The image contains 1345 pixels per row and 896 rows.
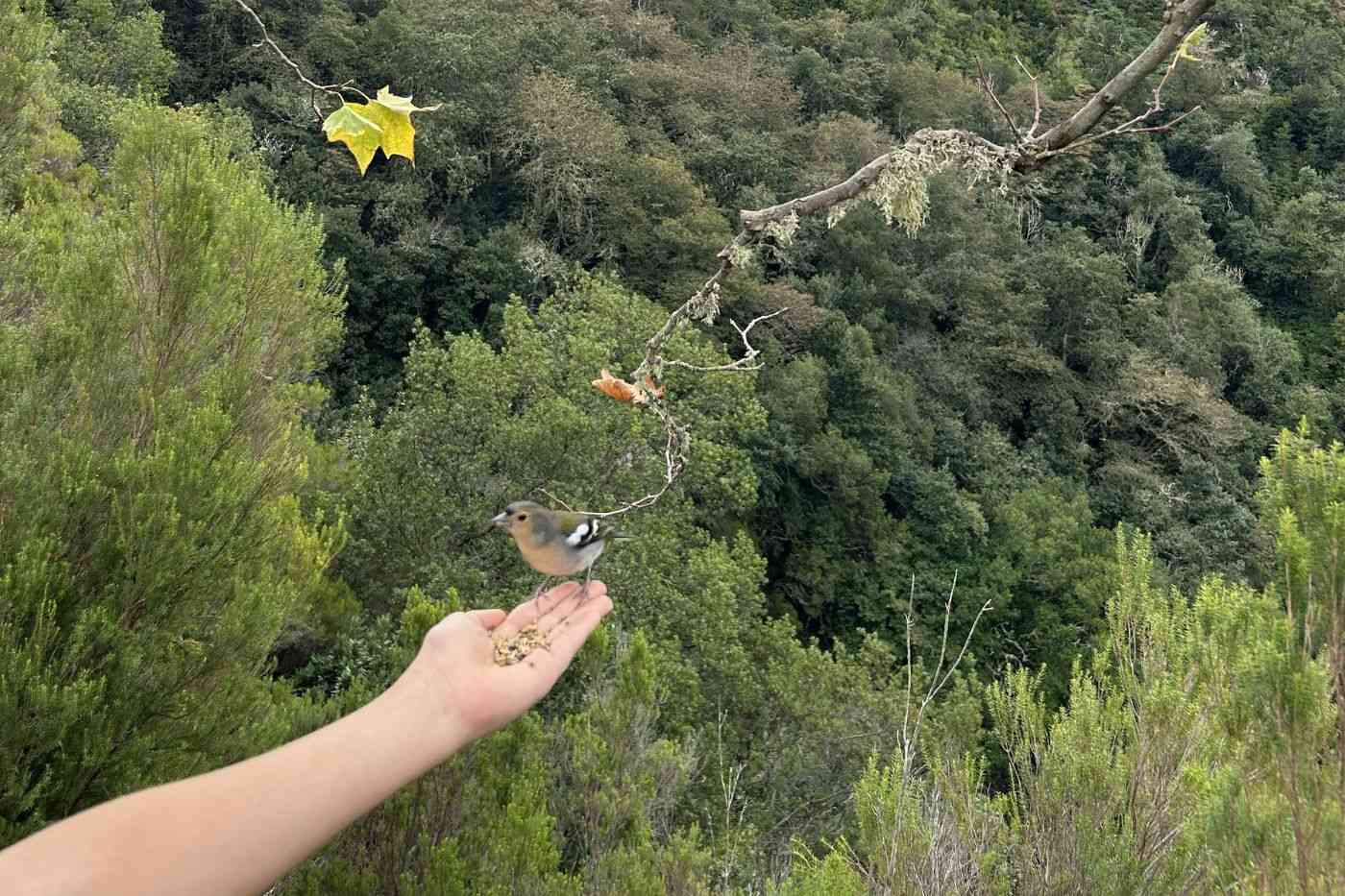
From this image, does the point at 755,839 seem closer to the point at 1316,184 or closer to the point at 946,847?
the point at 946,847

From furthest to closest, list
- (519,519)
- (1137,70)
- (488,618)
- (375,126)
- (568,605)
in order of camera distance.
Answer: (568,605) < (488,618) < (519,519) < (375,126) < (1137,70)

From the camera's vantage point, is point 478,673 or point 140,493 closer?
point 478,673

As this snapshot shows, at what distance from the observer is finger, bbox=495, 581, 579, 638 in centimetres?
158

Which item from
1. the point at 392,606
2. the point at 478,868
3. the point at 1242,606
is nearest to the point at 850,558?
the point at 392,606

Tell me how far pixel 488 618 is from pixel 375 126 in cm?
83

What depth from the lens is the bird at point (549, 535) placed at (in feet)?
4.77

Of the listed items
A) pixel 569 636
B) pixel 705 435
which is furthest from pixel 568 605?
pixel 705 435

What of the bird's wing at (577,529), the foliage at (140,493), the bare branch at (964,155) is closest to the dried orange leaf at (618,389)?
the bare branch at (964,155)

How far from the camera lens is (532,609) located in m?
1.67

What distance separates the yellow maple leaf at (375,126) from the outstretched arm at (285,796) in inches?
30.0

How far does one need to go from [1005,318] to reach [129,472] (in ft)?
67.3

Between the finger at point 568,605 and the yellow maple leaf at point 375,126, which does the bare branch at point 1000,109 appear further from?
the finger at point 568,605

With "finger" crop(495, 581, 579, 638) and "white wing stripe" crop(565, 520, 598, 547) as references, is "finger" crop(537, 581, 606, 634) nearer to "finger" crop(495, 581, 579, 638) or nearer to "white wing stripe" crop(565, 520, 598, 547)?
"finger" crop(495, 581, 579, 638)

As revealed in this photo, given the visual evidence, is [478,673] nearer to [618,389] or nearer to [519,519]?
[519,519]
